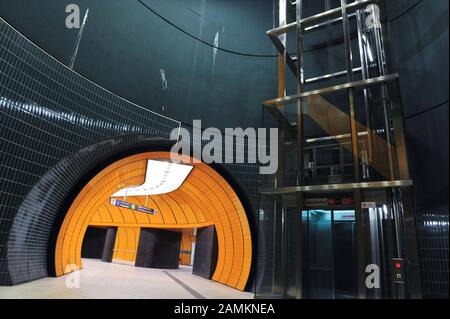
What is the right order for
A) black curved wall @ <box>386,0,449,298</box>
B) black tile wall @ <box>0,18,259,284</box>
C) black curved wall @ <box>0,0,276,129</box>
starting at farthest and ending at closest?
1. black curved wall @ <box>0,0,276,129</box>
2. black tile wall @ <box>0,18,259,284</box>
3. black curved wall @ <box>386,0,449,298</box>

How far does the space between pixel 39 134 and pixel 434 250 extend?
7.48m

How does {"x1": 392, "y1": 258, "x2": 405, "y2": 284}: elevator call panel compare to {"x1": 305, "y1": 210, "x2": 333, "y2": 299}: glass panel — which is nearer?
{"x1": 392, "y1": 258, "x2": 405, "y2": 284}: elevator call panel

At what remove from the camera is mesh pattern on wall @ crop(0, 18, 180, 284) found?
535 cm

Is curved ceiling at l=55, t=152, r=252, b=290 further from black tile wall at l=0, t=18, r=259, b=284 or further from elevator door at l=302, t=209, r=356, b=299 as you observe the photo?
elevator door at l=302, t=209, r=356, b=299

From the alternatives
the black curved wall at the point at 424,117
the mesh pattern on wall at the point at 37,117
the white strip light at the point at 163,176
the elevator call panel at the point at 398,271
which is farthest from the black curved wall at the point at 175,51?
the elevator call panel at the point at 398,271

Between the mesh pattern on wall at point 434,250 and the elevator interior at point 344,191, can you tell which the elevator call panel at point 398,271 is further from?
the mesh pattern on wall at point 434,250

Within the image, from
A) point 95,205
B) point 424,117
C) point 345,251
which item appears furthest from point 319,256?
point 95,205

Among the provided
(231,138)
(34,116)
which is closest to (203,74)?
(231,138)

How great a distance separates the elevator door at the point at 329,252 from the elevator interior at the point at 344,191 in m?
0.02

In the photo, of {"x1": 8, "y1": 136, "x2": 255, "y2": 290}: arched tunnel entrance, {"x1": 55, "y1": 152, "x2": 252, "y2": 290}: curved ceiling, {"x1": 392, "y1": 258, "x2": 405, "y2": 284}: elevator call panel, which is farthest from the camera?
{"x1": 55, "y1": 152, "x2": 252, "y2": 290}: curved ceiling

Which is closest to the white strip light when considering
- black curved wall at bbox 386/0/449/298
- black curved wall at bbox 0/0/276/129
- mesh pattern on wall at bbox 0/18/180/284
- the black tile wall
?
black curved wall at bbox 0/0/276/129

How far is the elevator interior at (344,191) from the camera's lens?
463 centimetres

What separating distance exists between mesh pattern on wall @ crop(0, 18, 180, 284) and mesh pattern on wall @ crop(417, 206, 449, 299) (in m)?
6.45

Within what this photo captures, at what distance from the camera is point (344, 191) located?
4.99m
